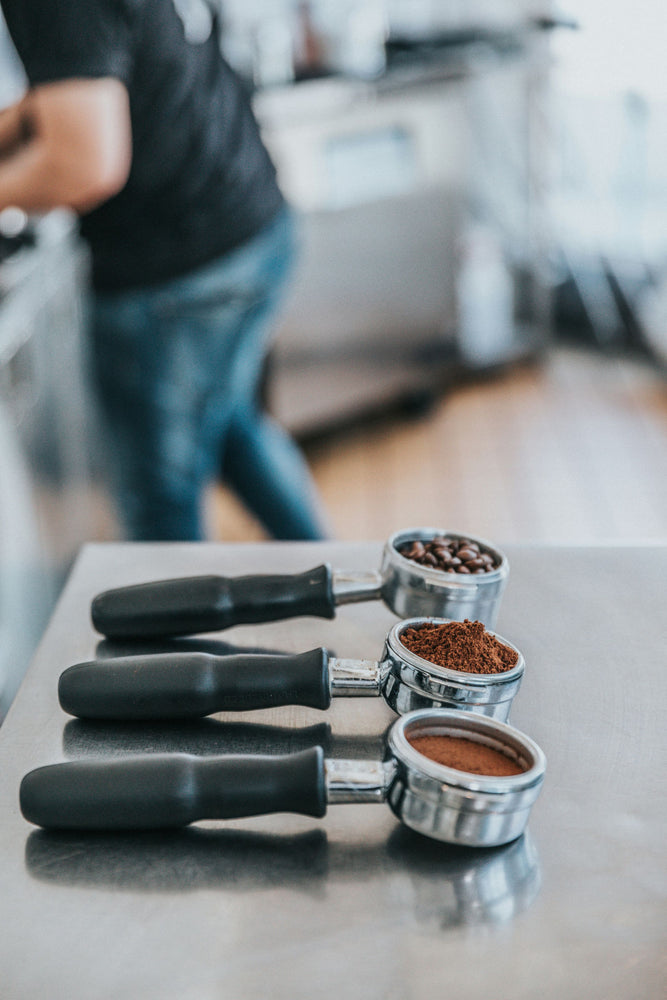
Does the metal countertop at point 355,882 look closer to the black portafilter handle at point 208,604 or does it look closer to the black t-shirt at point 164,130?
the black portafilter handle at point 208,604

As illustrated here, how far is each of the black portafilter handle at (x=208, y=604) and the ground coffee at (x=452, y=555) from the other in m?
0.07

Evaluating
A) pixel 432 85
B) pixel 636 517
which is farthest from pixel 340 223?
pixel 636 517

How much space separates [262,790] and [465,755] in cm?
12

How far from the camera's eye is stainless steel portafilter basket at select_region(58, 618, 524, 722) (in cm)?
65

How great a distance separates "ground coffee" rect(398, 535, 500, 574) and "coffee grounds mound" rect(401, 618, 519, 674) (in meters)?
0.07

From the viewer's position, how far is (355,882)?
55 centimetres

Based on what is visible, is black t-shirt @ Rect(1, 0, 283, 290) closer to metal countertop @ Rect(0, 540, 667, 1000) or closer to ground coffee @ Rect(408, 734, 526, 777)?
metal countertop @ Rect(0, 540, 667, 1000)

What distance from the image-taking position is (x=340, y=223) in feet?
8.01

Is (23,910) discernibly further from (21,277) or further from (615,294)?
(615,294)

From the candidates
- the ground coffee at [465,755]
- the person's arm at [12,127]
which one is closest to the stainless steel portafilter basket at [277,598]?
the ground coffee at [465,755]

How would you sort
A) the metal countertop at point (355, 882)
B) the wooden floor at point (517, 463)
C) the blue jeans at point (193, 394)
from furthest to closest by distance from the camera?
the wooden floor at point (517, 463)
the blue jeans at point (193, 394)
the metal countertop at point (355, 882)

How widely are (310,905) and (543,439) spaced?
2292mm

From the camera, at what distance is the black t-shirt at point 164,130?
3.65ft

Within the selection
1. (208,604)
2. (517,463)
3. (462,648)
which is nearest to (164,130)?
(208,604)
